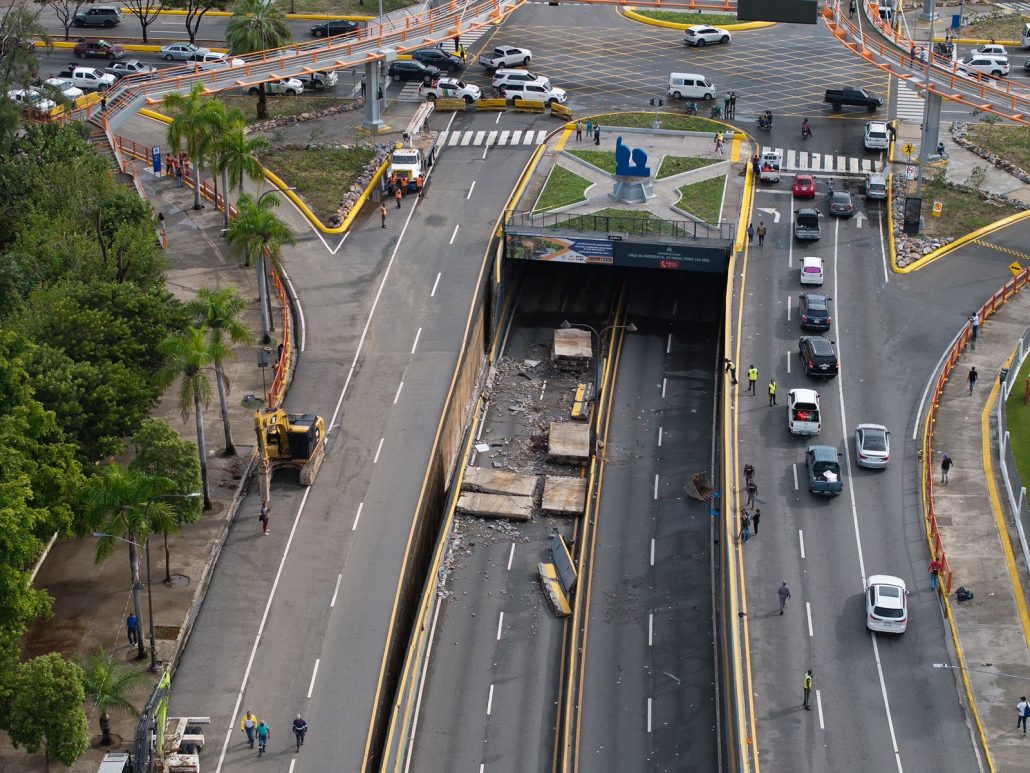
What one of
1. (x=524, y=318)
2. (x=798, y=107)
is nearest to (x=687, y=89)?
(x=798, y=107)

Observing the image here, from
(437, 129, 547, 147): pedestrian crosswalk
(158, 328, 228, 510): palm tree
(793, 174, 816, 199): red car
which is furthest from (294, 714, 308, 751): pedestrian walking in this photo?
(437, 129, 547, 147): pedestrian crosswalk

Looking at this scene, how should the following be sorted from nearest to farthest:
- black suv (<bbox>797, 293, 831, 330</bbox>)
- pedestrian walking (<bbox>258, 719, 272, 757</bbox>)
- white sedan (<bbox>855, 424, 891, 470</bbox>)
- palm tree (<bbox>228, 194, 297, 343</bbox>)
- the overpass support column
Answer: pedestrian walking (<bbox>258, 719, 272, 757</bbox>) → white sedan (<bbox>855, 424, 891, 470</bbox>) → palm tree (<bbox>228, 194, 297, 343</bbox>) → black suv (<bbox>797, 293, 831, 330</bbox>) → the overpass support column

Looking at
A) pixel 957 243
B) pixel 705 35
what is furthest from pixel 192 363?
pixel 705 35

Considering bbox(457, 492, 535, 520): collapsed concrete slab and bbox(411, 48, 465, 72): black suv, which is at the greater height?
bbox(411, 48, 465, 72): black suv

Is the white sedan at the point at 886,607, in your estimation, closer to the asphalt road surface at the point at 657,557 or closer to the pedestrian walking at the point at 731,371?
the asphalt road surface at the point at 657,557

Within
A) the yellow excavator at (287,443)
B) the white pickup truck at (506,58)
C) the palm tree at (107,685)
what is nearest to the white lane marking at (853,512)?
the yellow excavator at (287,443)

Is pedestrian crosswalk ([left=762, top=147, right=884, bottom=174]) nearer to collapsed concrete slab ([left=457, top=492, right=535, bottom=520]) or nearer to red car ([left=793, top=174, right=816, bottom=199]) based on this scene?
red car ([left=793, top=174, right=816, bottom=199])

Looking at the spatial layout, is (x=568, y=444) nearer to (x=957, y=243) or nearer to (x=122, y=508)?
(x=122, y=508)
